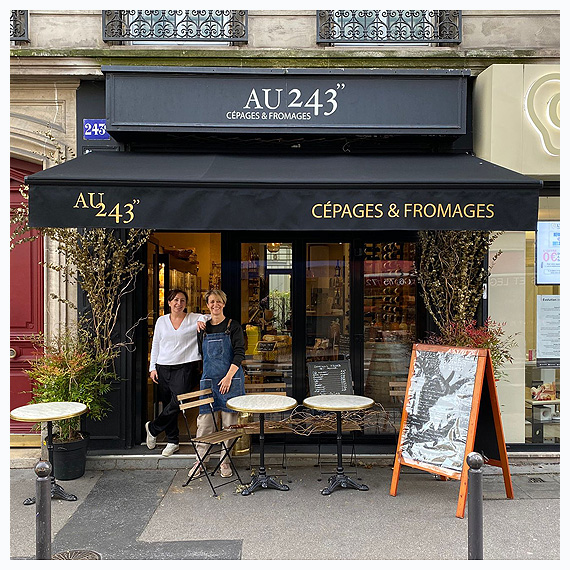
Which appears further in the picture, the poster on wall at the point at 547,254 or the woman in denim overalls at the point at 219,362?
the poster on wall at the point at 547,254

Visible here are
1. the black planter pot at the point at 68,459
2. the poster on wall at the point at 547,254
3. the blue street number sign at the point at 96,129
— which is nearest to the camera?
the black planter pot at the point at 68,459

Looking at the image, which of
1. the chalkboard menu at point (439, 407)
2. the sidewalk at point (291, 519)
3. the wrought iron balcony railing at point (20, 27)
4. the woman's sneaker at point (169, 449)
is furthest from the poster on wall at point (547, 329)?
the wrought iron balcony railing at point (20, 27)

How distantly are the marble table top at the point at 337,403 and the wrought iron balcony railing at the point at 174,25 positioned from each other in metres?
4.31

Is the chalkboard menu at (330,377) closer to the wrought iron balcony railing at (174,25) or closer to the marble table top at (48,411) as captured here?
the marble table top at (48,411)

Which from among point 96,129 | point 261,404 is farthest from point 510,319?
point 96,129

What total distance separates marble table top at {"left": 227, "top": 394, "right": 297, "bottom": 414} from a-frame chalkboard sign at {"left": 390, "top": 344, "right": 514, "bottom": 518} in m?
1.18

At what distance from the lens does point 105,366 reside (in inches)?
240

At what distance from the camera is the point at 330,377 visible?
614 cm

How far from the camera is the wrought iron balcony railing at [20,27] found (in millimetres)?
6336

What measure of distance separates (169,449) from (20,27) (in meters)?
5.32

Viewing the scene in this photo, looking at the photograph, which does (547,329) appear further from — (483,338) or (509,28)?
(509,28)

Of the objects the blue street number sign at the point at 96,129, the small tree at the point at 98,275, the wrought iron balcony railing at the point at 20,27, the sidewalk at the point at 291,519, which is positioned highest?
the wrought iron balcony railing at the point at 20,27

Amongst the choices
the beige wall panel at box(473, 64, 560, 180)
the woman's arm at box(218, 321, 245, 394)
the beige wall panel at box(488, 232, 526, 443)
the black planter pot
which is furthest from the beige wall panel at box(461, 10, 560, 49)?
the black planter pot

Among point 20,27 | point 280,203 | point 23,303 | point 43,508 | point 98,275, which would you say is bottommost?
point 43,508
